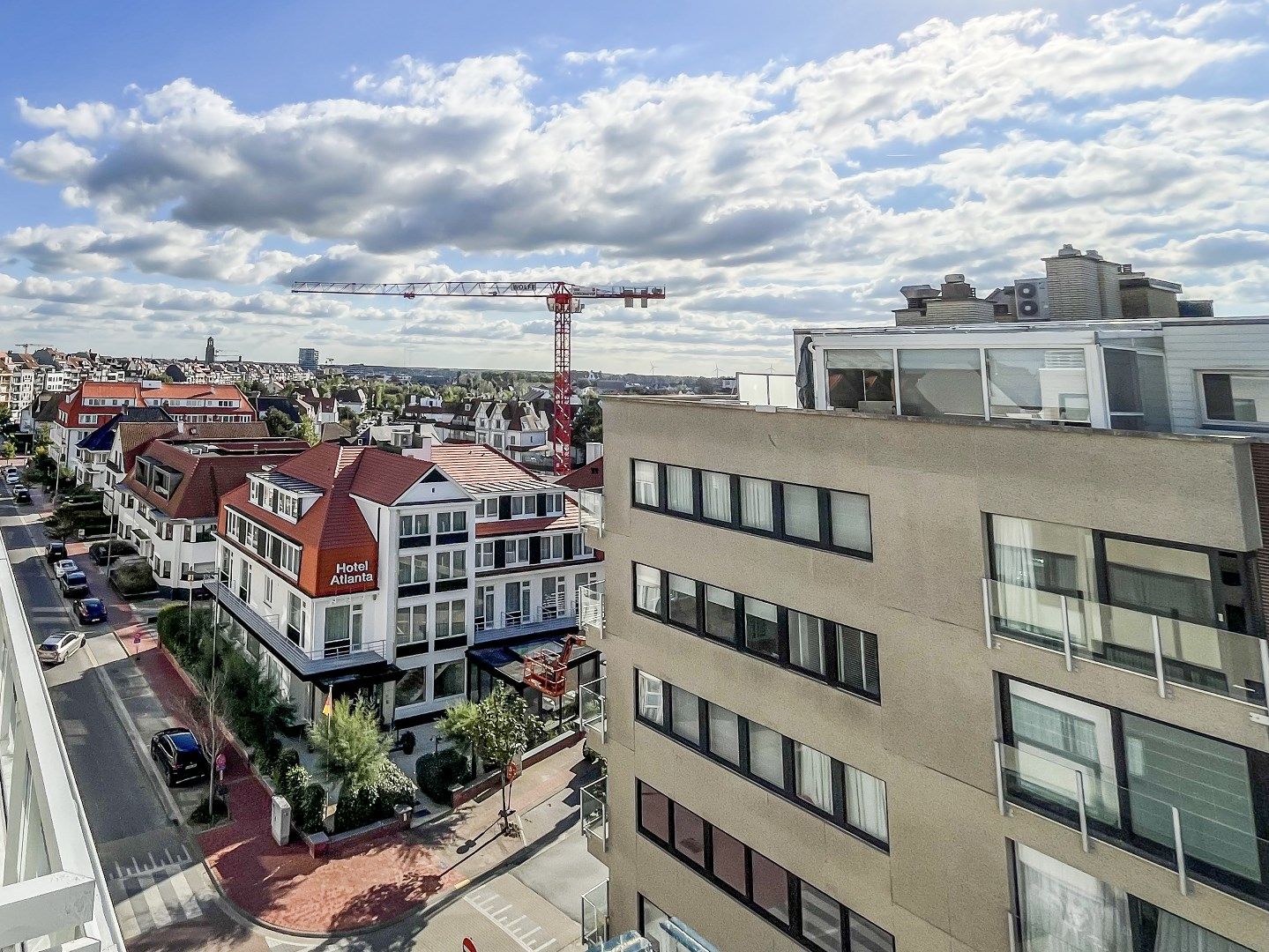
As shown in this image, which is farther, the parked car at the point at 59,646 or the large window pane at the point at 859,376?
the parked car at the point at 59,646

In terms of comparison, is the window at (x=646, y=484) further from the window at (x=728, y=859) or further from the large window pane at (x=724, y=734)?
the window at (x=728, y=859)

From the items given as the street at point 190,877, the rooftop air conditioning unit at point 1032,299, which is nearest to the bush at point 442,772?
the street at point 190,877

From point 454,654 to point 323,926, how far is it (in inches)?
541

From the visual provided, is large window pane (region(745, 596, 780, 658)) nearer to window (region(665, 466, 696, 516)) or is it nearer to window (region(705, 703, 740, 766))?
window (region(705, 703, 740, 766))

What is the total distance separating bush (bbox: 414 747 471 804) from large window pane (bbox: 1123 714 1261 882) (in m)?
22.0

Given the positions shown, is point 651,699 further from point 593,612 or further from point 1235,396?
point 1235,396

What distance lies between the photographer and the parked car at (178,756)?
2553 cm

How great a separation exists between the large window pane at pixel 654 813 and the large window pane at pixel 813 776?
12.0ft

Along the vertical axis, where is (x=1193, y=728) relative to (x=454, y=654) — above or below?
above

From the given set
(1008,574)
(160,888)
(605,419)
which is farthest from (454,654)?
(1008,574)

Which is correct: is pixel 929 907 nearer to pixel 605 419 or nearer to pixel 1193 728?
pixel 1193 728

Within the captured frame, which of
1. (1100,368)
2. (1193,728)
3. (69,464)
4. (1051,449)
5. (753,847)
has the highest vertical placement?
(69,464)

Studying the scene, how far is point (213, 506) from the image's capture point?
4631 cm

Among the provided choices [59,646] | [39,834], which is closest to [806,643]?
[39,834]
